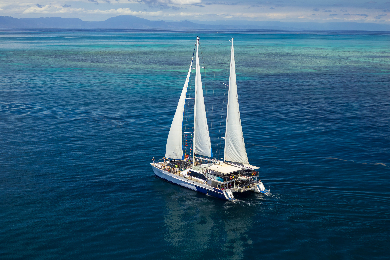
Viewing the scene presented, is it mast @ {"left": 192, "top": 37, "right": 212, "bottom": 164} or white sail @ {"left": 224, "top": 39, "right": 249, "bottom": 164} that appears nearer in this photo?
white sail @ {"left": 224, "top": 39, "right": 249, "bottom": 164}

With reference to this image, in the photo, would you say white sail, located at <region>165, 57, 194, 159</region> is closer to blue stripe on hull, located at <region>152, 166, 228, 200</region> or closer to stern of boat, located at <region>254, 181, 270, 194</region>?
blue stripe on hull, located at <region>152, 166, 228, 200</region>

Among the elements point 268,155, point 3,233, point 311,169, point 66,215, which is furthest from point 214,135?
point 3,233

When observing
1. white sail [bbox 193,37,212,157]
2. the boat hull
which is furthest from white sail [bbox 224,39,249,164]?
the boat hull

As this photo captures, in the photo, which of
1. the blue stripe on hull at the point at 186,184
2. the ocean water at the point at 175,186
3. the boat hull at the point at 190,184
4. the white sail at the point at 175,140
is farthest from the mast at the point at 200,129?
the ocean water at the point at 175,186

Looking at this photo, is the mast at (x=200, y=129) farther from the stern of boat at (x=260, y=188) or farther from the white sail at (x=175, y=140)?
the stern of boat at (x=260, y=188)

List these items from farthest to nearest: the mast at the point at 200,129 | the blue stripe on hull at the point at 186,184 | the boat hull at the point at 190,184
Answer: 1. the mast at the point at 200,129
2. the blue stripe on hull at the point at 186,184
3. the boat hull at the point at 190,184

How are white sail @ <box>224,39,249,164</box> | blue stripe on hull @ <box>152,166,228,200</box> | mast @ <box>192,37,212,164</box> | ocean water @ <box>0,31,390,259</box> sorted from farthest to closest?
mast @ <box>192,37,212,164</box>, white sail @ <box>224,39,249,164</box>, blue stripe on hull @ <box>152,166,228,200</box>, ocean water @ <box>0,31,390,259</box>

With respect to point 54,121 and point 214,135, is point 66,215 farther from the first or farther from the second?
point 54,121

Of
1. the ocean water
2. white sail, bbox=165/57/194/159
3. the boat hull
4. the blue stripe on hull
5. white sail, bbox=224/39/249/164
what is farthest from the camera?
white sail, bbox=165/57/194/159

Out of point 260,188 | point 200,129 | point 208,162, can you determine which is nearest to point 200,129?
point 200,129
